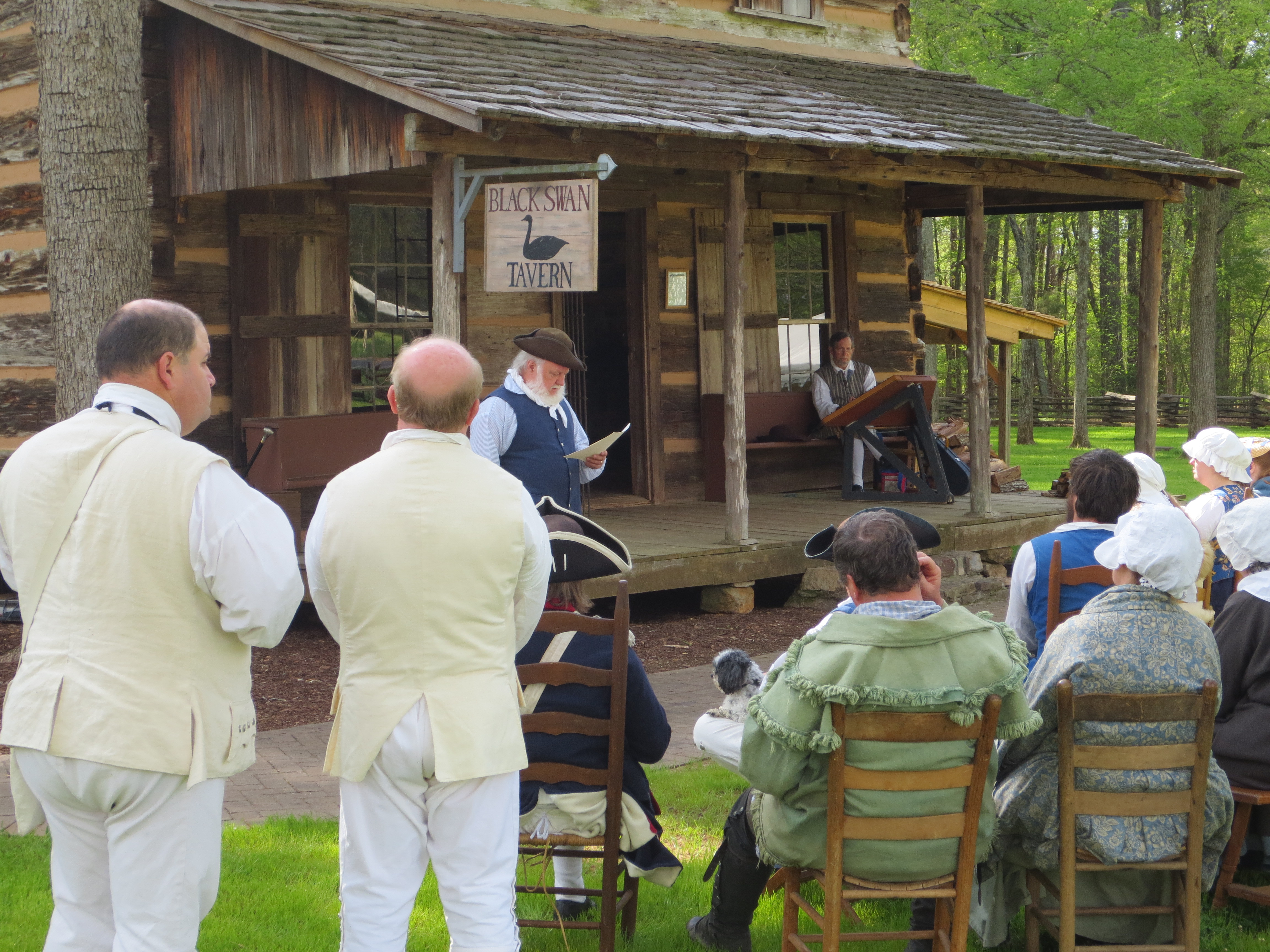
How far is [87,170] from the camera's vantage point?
7.92 metres

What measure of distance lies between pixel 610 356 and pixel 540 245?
541 centimetres

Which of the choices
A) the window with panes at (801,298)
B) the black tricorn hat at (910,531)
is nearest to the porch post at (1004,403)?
the window with panes at (801,298)

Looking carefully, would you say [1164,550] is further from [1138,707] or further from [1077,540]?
[1077,540]

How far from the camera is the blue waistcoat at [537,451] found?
6234 mm

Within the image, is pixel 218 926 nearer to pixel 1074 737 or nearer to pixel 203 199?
pixel 1074 737

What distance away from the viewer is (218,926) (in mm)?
4129

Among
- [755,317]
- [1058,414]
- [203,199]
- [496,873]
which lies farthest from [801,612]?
[1058,414]

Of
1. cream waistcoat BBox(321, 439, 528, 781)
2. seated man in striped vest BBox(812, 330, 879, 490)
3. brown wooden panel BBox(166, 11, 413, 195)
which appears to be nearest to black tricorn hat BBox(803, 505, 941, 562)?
cream waistcoat BBox(321, 439, 528, 781)

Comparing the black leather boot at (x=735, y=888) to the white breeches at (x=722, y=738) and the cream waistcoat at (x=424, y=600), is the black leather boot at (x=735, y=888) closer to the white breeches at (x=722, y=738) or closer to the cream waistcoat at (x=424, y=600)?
the white breeches at (x=722, y=738)

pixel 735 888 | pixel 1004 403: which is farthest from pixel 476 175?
pixel 1004 403

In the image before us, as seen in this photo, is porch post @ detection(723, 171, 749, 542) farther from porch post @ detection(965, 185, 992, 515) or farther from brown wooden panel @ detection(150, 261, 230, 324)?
brown wooden panel @ detection(150, 261, 230, 324)

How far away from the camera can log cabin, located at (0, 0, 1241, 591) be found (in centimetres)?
817

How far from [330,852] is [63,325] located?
450 centimetres

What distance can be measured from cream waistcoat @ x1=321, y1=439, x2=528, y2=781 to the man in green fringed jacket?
720 millimetres
